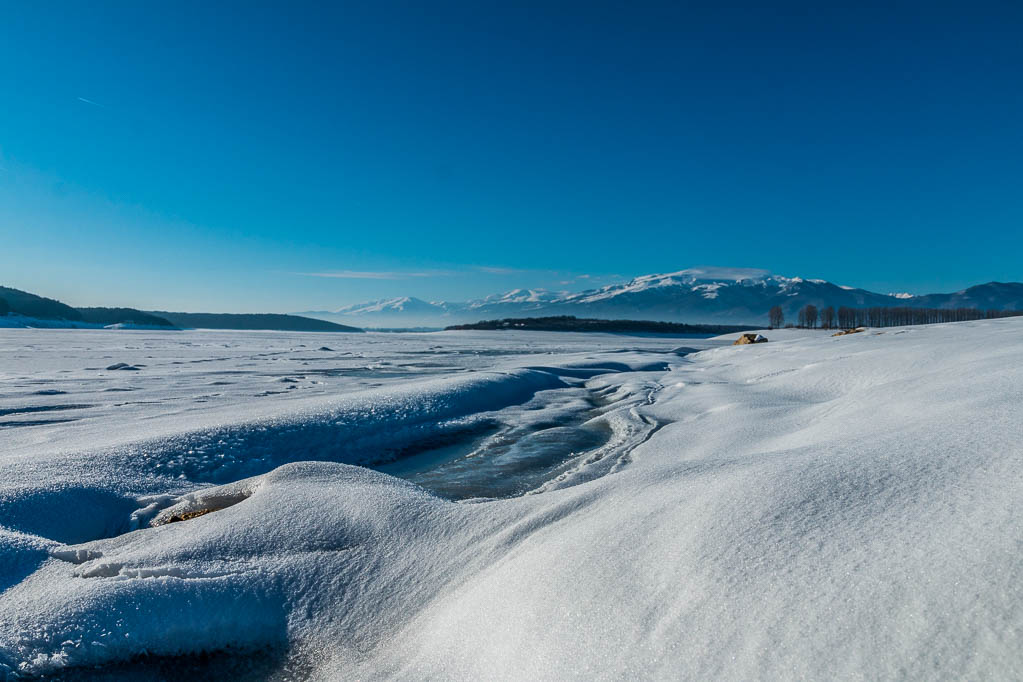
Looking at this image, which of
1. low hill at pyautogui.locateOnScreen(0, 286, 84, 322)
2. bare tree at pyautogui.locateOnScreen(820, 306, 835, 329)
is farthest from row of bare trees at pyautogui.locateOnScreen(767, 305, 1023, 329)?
low hill at pyautogui.locateOnScreen(0, 286, 84, 322)

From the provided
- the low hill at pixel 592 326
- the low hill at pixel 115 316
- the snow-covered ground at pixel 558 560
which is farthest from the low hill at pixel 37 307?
the snow-covered ground at pixel 558 560

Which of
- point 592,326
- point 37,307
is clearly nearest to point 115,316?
point 37,307


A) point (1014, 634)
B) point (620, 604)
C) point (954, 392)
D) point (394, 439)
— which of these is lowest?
point (394, 439)

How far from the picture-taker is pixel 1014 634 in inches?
51.3

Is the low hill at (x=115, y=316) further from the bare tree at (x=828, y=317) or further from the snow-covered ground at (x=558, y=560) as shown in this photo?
the bare tree at (x=828, y=317)

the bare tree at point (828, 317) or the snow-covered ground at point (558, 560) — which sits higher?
the bare tree at point (828, 317)

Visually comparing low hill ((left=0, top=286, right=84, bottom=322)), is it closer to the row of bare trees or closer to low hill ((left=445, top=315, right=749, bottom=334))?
low hill ((left=445, top=315, right=749, bottom=334))

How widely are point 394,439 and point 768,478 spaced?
205 inches

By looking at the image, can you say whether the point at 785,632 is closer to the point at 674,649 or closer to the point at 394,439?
the point at 674,649

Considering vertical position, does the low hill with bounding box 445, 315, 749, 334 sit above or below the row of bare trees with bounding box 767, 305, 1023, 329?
below

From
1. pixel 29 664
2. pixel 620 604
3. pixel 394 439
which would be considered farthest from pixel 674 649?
pixel 394 439

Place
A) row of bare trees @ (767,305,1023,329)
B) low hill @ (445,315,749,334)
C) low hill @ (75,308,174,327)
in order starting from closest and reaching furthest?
1. low hill @ (445,315,749,334)
2. row of bare trees @ (767,305,1023,329)
3. low hill @ (75,308,174,327)

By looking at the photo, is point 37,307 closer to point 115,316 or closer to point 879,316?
point 115,316

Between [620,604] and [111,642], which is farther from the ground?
[620,604]
